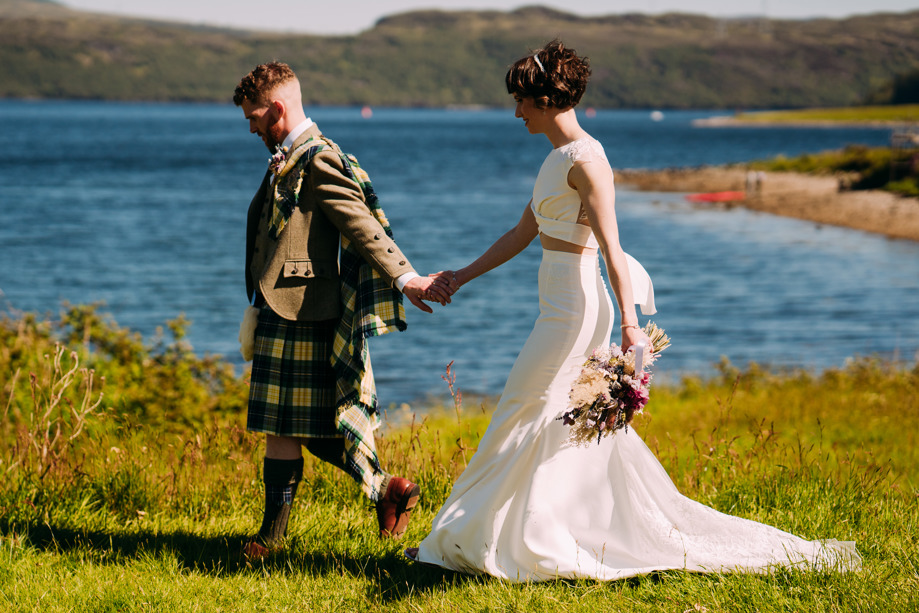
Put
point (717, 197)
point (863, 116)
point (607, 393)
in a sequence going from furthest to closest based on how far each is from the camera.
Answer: point (863, 116) < point (717, 197) < point (607, 393)

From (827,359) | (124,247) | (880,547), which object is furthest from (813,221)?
(880,547)

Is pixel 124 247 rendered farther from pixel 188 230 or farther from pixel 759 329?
pixel 759 329

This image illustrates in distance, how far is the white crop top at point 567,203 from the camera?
3.57 m

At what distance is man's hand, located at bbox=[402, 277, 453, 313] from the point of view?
13.2ft

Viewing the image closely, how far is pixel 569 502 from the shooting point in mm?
3590

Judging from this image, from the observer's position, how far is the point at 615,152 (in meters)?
105

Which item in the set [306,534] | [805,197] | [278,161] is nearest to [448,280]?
[278,161]

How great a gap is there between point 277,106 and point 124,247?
3268 centimetres

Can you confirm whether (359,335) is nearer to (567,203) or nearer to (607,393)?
(567,203)

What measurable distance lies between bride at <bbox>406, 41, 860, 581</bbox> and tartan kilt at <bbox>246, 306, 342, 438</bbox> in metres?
0.89

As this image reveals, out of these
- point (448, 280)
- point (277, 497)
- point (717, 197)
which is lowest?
point (717, 197)

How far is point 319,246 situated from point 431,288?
23.0 inches

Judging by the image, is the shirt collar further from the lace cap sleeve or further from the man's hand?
the lace cap sleeve

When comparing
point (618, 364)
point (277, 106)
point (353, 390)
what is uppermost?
point (277, 106)
